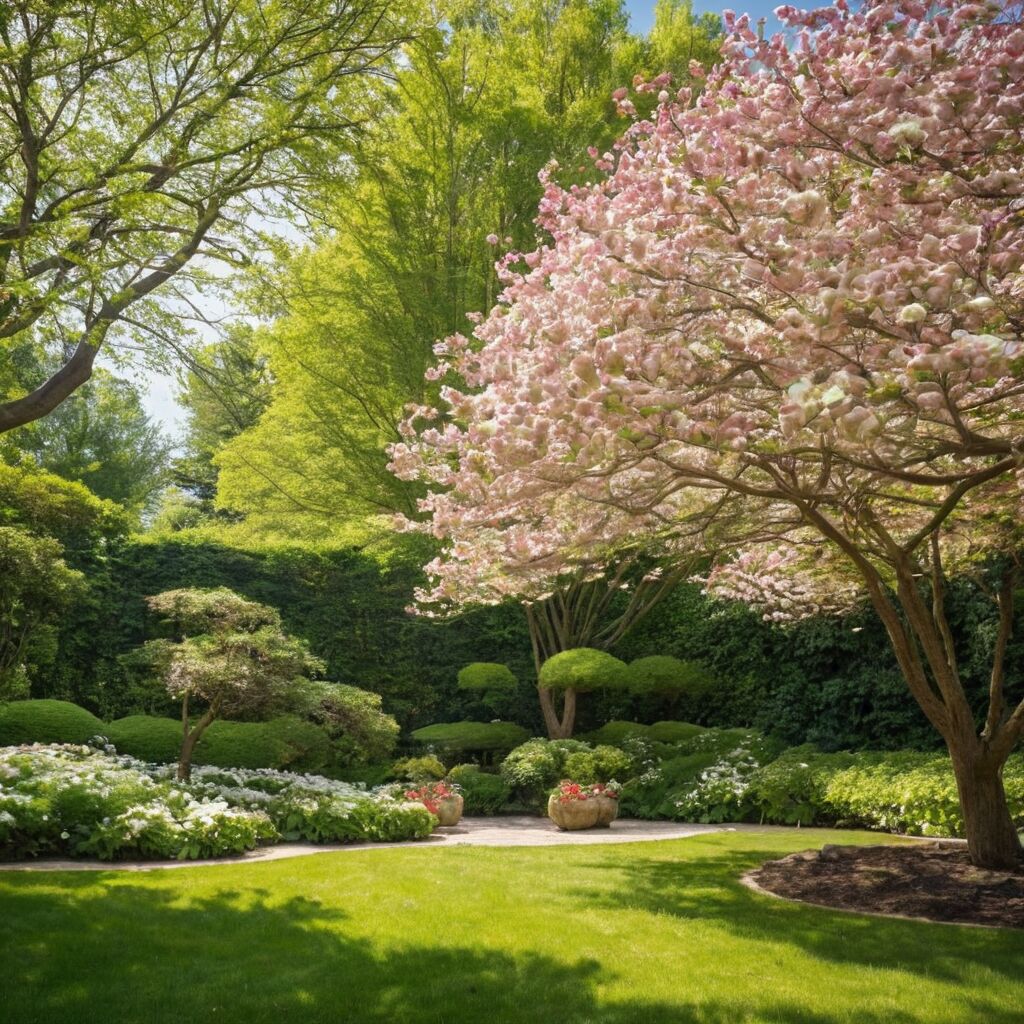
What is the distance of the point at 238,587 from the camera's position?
1469 centimetres

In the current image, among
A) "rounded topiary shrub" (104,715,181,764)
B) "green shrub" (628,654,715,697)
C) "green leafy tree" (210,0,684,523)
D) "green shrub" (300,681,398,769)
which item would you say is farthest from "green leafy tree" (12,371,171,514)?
"green shrub" (628,654,715,697)

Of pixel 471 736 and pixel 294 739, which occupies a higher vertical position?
pixel 471 736

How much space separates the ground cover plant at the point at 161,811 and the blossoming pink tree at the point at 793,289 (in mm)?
3870

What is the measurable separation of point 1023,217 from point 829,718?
398 inches

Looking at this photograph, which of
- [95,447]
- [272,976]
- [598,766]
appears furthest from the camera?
[95,447]

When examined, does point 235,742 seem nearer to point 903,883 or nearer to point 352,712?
point 352,712

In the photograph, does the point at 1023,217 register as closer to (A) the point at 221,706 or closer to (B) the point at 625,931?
(B) the point at 625,931

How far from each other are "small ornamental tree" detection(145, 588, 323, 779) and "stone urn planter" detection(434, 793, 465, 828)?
207cm

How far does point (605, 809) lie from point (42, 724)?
6611mm

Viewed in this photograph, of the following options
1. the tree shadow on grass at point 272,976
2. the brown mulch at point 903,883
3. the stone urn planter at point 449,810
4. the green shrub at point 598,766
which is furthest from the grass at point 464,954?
the green shrub at point 598,766

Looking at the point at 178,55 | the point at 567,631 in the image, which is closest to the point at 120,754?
the point at 567,631

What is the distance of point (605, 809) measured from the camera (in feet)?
34.5

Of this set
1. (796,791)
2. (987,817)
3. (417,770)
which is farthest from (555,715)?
(987,817)

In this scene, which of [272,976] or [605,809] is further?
[605,809]
